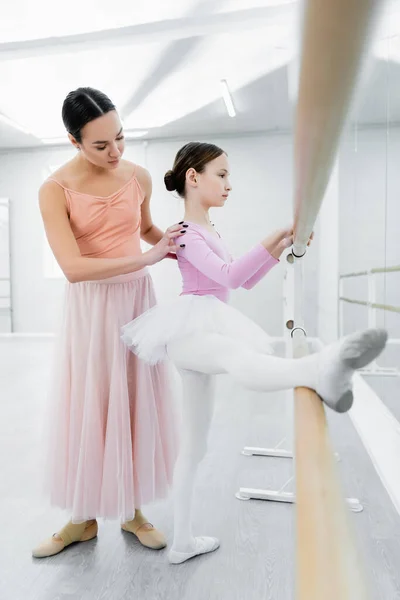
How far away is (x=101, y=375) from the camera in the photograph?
1.48 metres

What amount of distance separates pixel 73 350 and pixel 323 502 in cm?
126

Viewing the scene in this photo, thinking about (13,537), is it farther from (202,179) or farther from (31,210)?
(31,210)

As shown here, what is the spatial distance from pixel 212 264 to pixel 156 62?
168 inches

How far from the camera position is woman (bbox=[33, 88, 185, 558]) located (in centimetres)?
142

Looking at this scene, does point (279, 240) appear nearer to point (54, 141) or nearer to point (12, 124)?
point (12, 124)

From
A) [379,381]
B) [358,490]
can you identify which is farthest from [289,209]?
[358,490]

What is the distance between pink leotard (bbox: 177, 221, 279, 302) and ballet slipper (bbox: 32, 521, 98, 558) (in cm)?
85

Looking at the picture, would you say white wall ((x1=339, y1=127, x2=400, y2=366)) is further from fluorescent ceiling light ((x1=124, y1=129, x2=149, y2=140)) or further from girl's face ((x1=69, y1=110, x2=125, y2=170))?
fluorescent ceiling light ((x1=124, y1=129, x2=149, y2=140))

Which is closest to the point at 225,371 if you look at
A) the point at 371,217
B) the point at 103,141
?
the point at 103,141

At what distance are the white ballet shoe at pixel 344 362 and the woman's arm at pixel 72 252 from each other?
0.76 meters

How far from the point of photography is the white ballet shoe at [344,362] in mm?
507

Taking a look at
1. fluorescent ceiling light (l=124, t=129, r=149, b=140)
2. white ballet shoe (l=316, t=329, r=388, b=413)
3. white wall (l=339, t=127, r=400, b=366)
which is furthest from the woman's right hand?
fluorescent ceiling light (l=124, t=129, r=149, b=140)

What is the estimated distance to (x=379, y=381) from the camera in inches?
112

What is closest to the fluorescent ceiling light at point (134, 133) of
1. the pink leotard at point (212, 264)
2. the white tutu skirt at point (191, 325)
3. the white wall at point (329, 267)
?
the white wall at point (329, 267)
